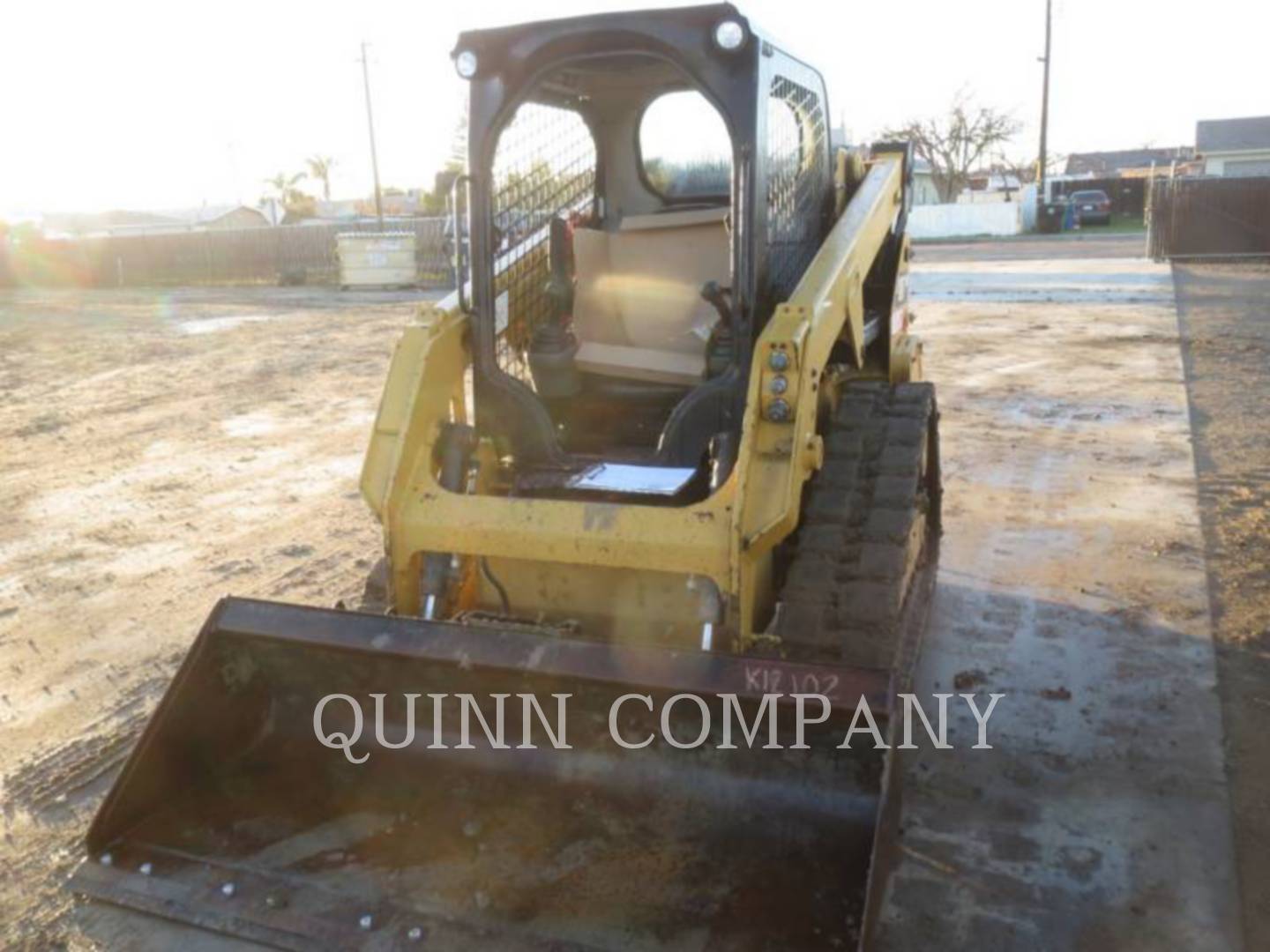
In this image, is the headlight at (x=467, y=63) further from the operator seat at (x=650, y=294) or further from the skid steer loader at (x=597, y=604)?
the operator seat at (x=650, y=294)

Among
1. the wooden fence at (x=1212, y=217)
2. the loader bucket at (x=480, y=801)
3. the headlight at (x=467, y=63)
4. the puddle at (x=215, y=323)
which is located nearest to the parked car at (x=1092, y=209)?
the wooden fence at (x=1212, y=217)

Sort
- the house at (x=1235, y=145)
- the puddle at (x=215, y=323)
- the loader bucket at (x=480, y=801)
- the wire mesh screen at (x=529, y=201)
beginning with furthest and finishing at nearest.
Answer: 1. the house at (x=1235, y=145)
2. the puddle at (x=215, y=323)
3. the wire mesh screen at (x=529, y=201)
4. the loader bucket at (x=480, y=801)

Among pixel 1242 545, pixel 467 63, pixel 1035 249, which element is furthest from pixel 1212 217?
pixel 467 63

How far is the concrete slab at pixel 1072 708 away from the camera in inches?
124

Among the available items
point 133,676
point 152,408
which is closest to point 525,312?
point 133,676

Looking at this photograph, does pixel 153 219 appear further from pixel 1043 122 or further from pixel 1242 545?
pixel 1242 545

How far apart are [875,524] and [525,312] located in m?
1.76

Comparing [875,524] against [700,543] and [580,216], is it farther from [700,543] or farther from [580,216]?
[580,216]

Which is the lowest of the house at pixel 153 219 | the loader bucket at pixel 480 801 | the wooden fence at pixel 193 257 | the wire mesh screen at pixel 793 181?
the loader bucket at pixel 480 801

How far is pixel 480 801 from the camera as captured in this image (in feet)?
11.2

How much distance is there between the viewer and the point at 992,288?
19188mm

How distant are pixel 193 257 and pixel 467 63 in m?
30.9

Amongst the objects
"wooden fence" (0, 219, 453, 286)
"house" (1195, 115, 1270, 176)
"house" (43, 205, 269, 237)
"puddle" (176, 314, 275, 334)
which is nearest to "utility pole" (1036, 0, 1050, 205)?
"house" (1195, 115, 1270, 176)

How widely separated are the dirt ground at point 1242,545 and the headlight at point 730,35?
2889 millimetres
